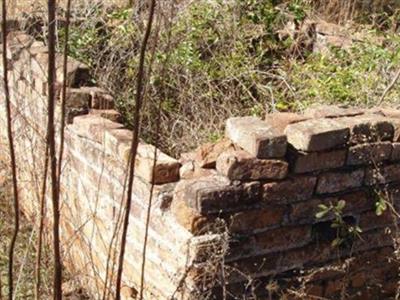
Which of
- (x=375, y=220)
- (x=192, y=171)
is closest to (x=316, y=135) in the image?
(x=192, y=171)

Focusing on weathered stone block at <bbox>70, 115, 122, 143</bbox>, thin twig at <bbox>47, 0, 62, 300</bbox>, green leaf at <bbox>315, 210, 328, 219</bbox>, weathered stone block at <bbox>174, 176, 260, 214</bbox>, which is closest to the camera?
thin twig at <bbox>47, 0, 62, 300</bbox>

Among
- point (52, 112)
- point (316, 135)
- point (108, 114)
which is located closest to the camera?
point (52, 112)

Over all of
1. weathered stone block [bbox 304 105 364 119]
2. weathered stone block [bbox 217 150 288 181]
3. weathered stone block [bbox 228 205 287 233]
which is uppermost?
weathered stone block [bbox 304 105 364 119]

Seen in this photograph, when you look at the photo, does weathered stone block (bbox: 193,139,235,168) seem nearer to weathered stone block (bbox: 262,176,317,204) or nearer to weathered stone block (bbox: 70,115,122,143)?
weathered stone block (bbox: 262,176,317,204)

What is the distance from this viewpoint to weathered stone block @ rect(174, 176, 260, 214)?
288 centimetres

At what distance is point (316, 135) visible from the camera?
3037 millimetres

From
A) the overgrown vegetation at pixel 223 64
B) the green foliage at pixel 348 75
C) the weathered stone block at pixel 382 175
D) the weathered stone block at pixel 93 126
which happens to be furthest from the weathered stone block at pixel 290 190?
the green foliage at pixel 348 75

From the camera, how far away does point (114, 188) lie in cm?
346

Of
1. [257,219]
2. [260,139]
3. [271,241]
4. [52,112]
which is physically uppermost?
[52,112]

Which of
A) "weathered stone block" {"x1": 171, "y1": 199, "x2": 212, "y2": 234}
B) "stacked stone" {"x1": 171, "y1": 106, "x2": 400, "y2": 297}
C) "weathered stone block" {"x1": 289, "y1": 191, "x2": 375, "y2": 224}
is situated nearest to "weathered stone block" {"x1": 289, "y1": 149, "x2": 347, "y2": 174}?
"stacked stone" {"x1": 171, "y1": 106, "x2": 400, "y2": 297}

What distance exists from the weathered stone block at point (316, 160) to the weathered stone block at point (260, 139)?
3.0 inches

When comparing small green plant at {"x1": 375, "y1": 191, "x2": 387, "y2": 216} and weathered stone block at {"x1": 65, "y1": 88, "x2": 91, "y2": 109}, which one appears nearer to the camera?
small green plant at {"x1": 375, "y1": 191, "x2": 387, "y2": 216}

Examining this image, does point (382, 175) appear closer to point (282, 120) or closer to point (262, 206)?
point (282, 120)

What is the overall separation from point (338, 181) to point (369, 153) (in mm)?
208
